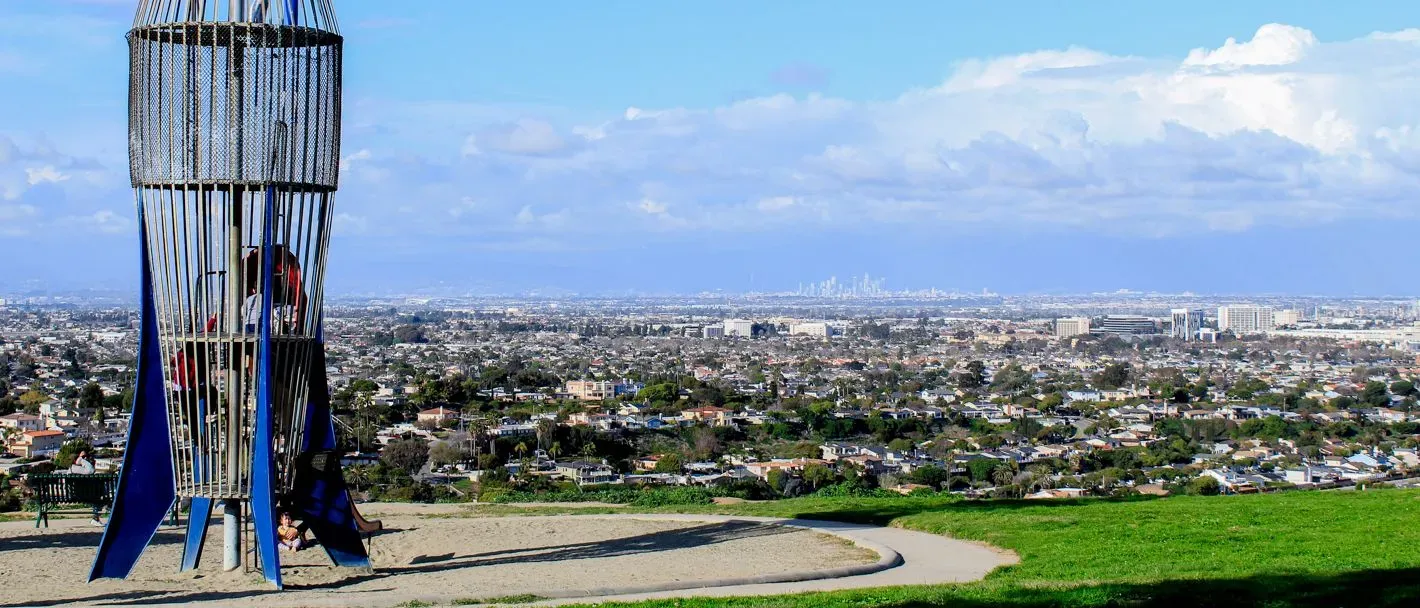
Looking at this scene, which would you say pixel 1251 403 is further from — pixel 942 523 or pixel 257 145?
pixel 257 145

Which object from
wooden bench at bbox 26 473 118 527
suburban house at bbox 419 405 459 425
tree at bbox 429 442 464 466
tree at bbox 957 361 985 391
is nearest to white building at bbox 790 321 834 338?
tree at bbox 957 361 985 391

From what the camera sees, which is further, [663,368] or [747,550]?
[663,368]

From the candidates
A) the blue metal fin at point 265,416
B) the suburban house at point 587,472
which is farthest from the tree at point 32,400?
the blue metal fin at point 265,416

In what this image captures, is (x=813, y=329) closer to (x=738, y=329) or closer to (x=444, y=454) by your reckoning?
(x=738, y=329)

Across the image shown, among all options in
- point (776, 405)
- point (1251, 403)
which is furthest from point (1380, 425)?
point (776, 405)

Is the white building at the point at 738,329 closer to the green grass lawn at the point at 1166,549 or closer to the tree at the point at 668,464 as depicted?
the tree at the point at 668,464

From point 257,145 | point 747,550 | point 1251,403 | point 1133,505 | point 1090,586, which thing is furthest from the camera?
point 1251,403
